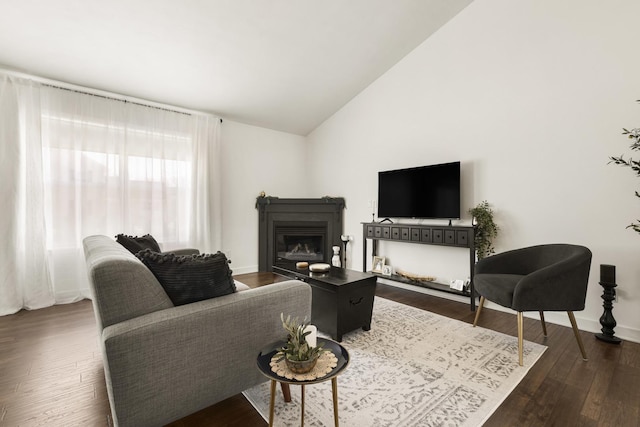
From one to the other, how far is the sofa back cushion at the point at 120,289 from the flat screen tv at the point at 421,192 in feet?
10.5

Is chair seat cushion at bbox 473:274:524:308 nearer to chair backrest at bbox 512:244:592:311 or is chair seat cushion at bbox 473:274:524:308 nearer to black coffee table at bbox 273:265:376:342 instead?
chair backrest at bbox 512:244:592:311

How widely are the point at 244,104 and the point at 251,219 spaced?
1920 mm

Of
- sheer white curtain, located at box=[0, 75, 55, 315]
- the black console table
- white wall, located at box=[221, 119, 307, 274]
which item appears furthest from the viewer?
white wall, located at box=[221, 119, 307, 274]

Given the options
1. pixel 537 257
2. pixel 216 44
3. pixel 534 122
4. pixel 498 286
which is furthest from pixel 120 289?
pixel 534 122

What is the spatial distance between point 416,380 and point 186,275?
1609mm

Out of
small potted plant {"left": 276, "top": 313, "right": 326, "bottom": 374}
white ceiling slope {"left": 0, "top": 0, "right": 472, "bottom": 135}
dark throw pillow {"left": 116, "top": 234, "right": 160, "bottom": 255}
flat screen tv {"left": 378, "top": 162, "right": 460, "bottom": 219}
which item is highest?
white ceiling slope {"left": 0, "top": 0, "right": 472, "bottom": 135}

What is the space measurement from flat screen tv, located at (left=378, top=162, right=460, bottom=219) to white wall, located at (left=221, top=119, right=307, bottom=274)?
6.97 ft

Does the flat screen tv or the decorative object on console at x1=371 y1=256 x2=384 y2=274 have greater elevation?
the flat screen tv

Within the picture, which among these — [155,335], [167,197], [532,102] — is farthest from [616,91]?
[167,197]

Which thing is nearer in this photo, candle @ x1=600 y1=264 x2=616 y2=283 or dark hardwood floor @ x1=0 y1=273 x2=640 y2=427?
dark hardwood floor @ x1=0 y1=273 x2=640 y2=427

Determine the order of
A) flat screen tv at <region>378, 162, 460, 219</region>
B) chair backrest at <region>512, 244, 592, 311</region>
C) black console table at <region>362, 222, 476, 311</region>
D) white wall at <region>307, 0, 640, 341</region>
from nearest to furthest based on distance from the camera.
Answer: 1. chair backrest at <region>512, 244, 592, 311</region>
2. white wall at <region>307, 0, 640, 341</region>
3. black console table at <region>362, 222, 476, 311</region>
4. flat screen tv at <region>378, 162, 460, 219</region>

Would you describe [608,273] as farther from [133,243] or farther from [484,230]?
[133,243]

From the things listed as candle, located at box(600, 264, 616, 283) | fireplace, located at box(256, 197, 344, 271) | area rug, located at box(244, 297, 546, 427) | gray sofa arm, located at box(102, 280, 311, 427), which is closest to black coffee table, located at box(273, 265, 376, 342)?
area rug, located at box(244, 297, 546, 427)

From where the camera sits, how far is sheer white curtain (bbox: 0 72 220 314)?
3379 mm
